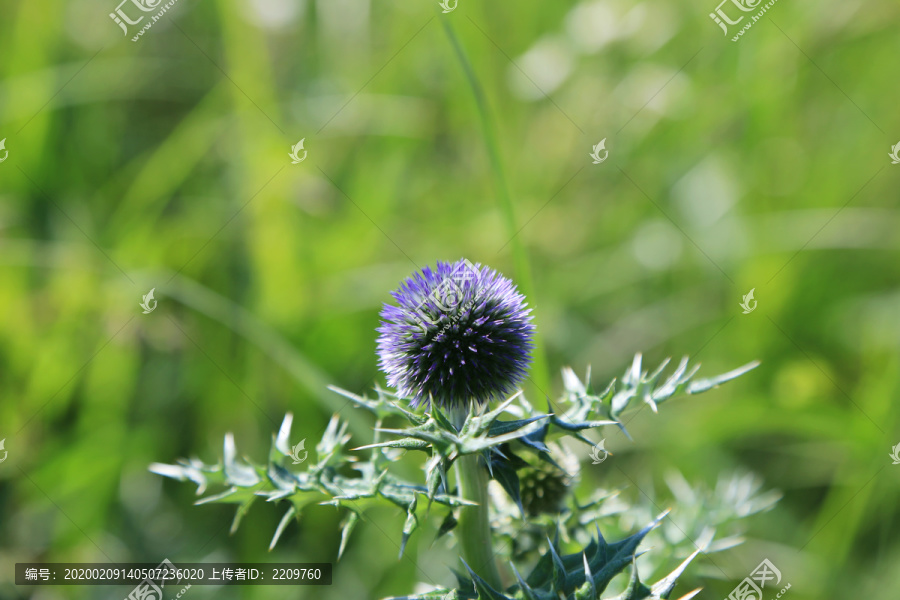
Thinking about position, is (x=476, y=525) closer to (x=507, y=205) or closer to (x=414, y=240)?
(x=507, y=205)

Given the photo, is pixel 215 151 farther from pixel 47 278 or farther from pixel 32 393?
pixel 32 393

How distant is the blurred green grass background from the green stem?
1.26 m

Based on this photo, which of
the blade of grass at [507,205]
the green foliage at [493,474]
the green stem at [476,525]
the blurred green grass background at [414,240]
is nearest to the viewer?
the green foliage at [493,474]

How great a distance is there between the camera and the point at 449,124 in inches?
187

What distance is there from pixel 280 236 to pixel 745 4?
307 centimetres

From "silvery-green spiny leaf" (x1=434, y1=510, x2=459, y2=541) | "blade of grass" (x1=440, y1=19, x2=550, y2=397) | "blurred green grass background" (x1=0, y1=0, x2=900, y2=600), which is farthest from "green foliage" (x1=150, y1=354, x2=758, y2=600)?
"blurred green grass background" (x1=0, y1=0, x2=900, y2=600)

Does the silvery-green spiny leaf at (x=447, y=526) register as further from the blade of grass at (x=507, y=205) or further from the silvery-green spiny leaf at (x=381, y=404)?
the blade of grass at (x=507, y=205)

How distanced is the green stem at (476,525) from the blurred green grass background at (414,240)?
1.26 metres

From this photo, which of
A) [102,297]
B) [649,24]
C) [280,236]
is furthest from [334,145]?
[649,24]

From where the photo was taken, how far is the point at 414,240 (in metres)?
4.11

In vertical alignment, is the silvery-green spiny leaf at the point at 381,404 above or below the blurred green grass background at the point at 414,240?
below

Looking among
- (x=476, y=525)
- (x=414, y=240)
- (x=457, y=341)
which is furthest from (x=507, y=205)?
(x=414, y=240)

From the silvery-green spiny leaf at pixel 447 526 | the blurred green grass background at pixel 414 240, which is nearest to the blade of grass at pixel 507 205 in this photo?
the blurred green grass background at pixel 414 240

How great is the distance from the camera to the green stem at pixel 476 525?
1.65 m
